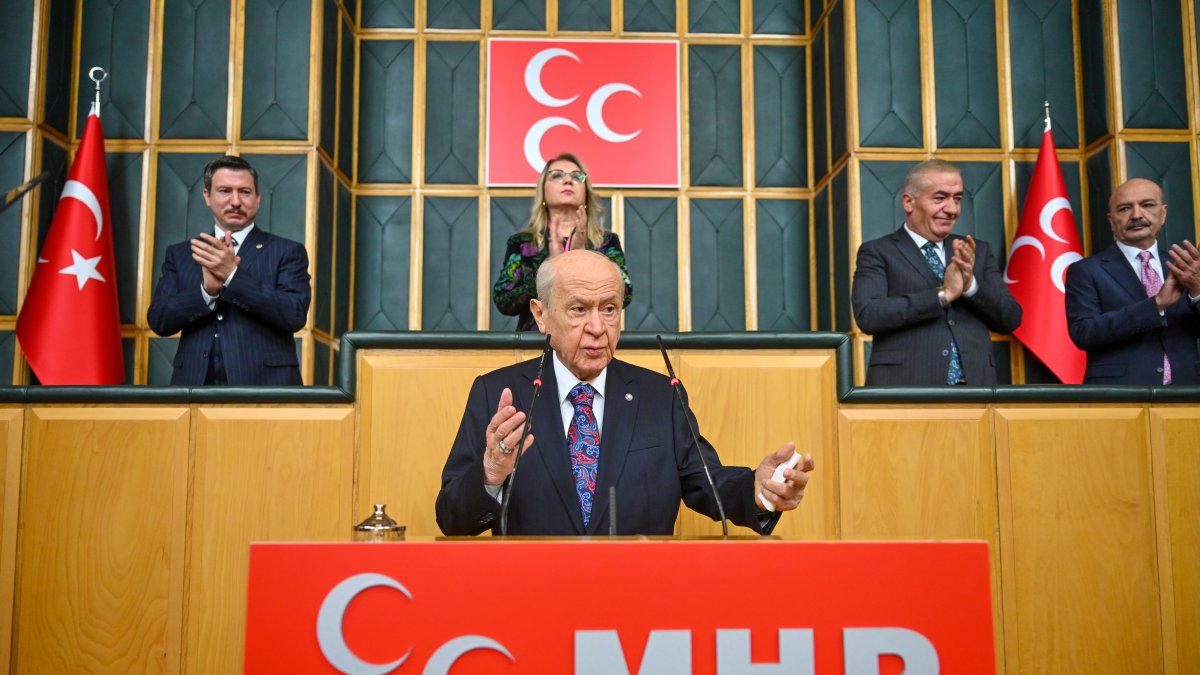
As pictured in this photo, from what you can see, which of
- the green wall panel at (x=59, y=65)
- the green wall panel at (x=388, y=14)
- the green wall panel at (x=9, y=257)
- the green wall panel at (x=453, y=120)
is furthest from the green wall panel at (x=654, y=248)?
the green wall panel at (x=9, y=257)

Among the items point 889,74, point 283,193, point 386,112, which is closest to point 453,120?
point 386,112

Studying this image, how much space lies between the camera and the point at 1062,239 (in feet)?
18.1

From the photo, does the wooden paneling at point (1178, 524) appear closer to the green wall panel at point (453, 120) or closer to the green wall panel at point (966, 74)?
the green wall panel at point (966, 74)

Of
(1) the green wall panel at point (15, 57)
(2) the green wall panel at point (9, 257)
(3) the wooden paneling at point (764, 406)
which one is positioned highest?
(1) the green wall panel at point (15, 57)

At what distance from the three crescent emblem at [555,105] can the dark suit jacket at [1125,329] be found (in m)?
2.82

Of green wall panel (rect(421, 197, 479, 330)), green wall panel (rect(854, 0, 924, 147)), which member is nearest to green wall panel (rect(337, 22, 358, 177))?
green wall panel (rect(421, 197, 479, 330))

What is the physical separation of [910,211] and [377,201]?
125 inches

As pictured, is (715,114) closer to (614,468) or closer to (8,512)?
(614,468)

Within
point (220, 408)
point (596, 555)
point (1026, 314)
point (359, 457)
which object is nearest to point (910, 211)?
point (1026, 314)

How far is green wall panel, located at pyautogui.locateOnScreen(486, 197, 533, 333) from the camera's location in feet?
20.0

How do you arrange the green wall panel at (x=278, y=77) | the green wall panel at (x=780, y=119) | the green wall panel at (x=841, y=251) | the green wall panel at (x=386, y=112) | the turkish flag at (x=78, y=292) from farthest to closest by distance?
the green wall panel at (x=780, y=119), the green wall panel at (x=386, y=112), the green wall panel at (x=841, y=251), the green wall panel at (x=278, y=77), the turkish flag at (x=78, y=292)

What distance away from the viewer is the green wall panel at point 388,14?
6254 millimetres

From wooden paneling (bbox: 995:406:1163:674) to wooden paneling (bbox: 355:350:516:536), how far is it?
1458 millimetres

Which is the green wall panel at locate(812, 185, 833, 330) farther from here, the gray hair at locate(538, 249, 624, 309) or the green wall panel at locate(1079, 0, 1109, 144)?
the gray hair at locate(538, 249, 624, 309)
